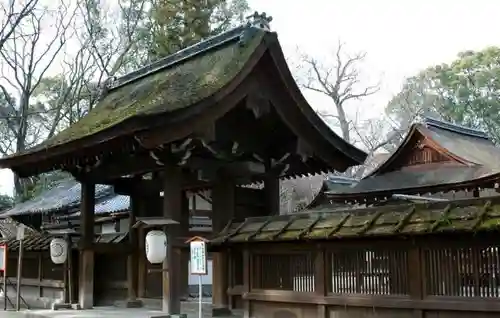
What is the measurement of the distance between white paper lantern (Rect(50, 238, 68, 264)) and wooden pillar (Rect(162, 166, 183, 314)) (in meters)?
3.99

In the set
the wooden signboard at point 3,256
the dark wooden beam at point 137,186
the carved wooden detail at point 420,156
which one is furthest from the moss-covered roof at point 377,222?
the carved wooden detail at point 420,156

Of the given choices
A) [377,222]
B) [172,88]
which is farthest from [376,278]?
[172,88]

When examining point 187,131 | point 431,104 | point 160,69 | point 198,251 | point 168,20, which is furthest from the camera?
point 431,104

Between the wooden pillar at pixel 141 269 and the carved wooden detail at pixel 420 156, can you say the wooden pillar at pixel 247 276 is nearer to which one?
the wooden pillar at pixel 141 269

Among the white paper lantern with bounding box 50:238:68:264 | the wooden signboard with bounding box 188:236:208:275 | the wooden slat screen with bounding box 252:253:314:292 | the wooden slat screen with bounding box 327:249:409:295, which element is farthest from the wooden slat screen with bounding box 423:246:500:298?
the white paper lantern with bounding box 50:238:68:264

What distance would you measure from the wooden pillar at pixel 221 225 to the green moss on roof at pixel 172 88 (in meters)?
2.06

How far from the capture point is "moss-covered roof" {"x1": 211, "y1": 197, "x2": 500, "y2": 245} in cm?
729

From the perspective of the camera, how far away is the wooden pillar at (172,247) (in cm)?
1066

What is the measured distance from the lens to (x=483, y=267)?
24.2 feet

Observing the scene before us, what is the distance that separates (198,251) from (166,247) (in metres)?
2.01

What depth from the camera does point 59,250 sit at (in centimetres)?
1374

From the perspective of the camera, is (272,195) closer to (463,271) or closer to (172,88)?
(172,88)

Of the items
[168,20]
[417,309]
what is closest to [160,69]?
[417,309]

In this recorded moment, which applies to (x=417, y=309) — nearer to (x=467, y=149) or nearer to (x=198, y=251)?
(x=198, y=251)
